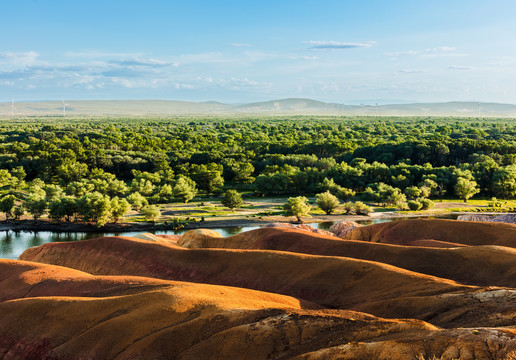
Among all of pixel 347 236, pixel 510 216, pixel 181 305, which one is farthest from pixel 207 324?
pixel 510 216

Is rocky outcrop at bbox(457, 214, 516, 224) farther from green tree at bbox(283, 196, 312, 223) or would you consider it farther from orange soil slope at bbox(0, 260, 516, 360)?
orange soil slope at bbox(0, 260, 516, 360)

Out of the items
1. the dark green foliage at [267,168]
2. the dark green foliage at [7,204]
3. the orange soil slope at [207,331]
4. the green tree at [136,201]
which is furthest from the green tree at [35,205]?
the orange soil slope at [207,331]

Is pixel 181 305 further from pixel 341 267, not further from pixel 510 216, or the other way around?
pixel 510 216

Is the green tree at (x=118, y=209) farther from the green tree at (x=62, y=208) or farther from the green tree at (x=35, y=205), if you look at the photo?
the green tree at (x=35, y=205)

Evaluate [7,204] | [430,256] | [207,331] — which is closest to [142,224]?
[7,204]

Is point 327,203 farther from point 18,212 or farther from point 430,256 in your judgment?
point 430,256

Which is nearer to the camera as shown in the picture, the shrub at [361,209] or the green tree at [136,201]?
the shrub at [361,209]
